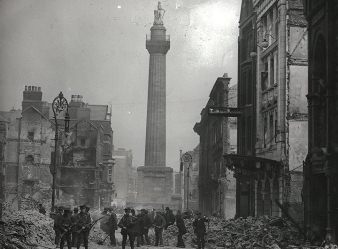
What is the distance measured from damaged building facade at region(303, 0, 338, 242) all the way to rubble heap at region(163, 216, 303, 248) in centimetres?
102

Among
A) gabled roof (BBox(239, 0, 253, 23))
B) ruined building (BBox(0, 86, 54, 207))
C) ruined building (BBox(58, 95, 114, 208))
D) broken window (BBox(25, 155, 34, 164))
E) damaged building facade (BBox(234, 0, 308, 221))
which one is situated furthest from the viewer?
ruined building (BBox(58, 95, 114, 208))

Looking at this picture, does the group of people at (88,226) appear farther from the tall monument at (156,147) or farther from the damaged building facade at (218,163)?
the tall monument at (156,147)

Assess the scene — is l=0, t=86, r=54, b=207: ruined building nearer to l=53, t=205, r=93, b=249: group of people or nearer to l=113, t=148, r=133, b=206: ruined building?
l=53, t=205, r=93, b=249: group of people

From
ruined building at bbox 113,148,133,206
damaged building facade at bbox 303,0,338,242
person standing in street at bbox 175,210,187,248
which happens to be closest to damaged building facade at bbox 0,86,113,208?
person standing in street at bbox 175,210,187,248

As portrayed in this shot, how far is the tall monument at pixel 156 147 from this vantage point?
8100 centimetres

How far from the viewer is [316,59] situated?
77.9ft

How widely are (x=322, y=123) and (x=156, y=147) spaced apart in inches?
2294

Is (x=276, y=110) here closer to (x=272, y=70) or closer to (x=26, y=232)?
(x=272, y=70)

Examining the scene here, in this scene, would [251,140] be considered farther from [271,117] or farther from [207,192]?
[207,192]

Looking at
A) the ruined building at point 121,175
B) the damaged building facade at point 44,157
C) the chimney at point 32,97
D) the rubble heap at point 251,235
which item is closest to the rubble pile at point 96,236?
the rubble heap at point 251,235

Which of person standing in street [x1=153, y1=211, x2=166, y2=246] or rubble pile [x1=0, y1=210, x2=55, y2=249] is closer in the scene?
rubble pile [x1=0, y1=210, x2=55, y2=249]

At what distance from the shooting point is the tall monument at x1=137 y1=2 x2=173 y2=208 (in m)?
81.0

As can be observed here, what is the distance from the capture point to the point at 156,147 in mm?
81062

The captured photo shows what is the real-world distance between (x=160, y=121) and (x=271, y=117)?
47.9 meters
